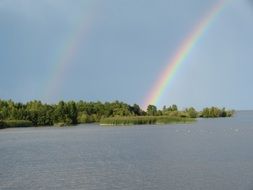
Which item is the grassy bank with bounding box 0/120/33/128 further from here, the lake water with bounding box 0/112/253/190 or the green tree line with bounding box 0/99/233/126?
the lake water with bounding box 0/112/253/190

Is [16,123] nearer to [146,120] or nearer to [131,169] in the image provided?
[146,120]

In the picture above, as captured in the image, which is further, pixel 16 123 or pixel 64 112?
pixel 64 112

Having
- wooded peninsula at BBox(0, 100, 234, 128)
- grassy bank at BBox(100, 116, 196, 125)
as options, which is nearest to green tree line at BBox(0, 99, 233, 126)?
wooded peninsula at BBox(0, 100, 234, 128)

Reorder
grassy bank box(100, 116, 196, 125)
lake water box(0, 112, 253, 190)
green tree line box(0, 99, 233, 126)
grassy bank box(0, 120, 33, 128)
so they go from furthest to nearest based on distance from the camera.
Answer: green tree line box(0, 99, 233, 126), grassy bank box(0, 120, 33, 128), grassy bank box(100, 116, 196, 125), lake water box(0, 112, 253, 190)

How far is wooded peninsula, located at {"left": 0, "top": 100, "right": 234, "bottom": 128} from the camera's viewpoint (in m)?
159

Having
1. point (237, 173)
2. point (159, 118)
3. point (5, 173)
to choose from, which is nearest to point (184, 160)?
point (237, 173)

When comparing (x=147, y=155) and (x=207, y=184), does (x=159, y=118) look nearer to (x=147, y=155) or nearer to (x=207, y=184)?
(x=147, y=155)

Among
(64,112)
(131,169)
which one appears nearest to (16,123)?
(64,112)

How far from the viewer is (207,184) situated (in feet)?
116

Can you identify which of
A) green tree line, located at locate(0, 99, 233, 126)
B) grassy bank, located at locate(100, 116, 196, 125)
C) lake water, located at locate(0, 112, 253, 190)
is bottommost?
lake water, located at locate(0, 112, 253, 190)

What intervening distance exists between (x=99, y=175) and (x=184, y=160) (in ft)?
40.5

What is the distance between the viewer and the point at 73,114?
181 m

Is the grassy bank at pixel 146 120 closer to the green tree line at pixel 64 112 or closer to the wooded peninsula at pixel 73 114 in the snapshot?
the wooded peninsula at pixel 73 114

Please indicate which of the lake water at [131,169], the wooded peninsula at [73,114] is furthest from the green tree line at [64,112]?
the lake water at [131,169]
